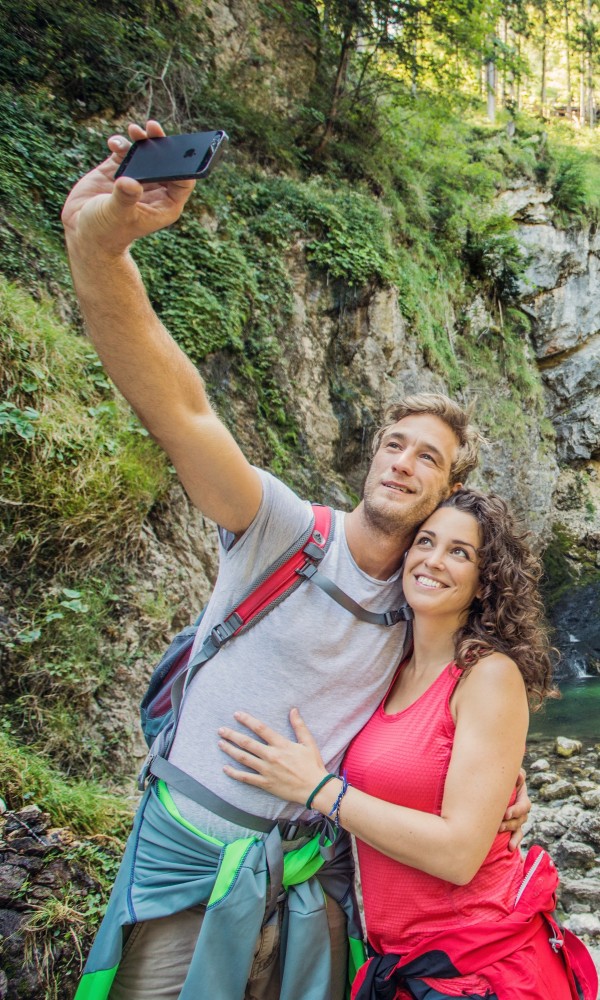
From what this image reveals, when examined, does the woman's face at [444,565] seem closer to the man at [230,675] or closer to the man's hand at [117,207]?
the man at [230,675]

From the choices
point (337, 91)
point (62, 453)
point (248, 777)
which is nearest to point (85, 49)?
point (337, 91)

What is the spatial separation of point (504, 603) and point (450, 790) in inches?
23.6

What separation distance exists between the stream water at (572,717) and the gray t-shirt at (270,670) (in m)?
8.58

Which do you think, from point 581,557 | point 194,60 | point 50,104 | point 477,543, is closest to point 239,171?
point 194,60

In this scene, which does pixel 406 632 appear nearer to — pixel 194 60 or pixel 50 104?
pixel 50 104

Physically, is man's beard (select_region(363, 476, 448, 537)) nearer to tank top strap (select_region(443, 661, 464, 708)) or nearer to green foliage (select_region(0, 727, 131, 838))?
tank top strap (select_region(443, 661, 464, 708))

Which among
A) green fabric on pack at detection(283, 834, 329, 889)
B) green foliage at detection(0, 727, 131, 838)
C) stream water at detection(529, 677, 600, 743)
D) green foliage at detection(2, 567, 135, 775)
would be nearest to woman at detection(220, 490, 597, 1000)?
green fabric on pack at detection(283, 834, 329, 889)

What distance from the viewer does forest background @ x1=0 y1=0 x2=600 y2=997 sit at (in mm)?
3449

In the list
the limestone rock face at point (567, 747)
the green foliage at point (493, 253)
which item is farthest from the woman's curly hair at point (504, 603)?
the green foliage at point (493, 253)

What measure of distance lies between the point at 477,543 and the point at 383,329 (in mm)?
7725

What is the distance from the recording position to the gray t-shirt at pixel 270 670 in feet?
5.47

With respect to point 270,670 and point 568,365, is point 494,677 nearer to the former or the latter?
point 270,670

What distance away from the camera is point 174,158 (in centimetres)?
119

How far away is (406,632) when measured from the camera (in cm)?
197
